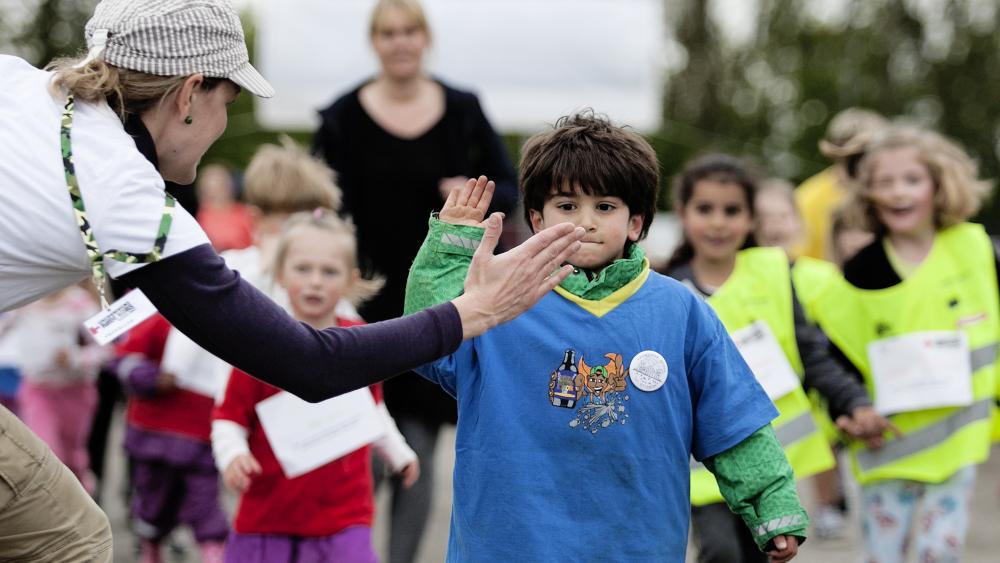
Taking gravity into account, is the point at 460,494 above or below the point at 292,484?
above

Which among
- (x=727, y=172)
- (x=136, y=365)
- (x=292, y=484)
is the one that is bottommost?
(x=136, y=365)

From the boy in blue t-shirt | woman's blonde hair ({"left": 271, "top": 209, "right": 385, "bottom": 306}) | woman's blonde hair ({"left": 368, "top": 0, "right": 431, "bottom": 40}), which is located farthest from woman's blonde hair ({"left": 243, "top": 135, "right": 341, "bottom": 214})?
the boy in blue t-shirt

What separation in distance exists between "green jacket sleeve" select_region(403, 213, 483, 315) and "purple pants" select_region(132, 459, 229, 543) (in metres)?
2.94

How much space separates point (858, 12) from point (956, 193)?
2067 cm

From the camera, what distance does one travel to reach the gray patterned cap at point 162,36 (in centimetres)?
267

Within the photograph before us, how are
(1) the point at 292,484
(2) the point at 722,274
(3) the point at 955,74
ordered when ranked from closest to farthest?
(1) the point at 292,484, (2) the point at 722,274, (3) the point at 955,74

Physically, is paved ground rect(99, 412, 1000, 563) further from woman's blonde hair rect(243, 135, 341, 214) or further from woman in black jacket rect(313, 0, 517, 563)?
woman's blonde hair rect(243, 135, 341, 214)

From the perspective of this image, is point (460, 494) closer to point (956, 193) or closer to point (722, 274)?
point (722, 274)

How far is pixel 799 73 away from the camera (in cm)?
2792

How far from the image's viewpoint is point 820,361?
4.70 meters

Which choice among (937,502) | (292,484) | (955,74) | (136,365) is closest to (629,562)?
(292,484)

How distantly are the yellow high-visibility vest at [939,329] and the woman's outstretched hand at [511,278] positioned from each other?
92.2 inches

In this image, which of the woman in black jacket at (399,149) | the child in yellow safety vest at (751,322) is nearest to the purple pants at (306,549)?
the woman in black jacket at (399,149)

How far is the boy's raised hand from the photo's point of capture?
2.98 meters
